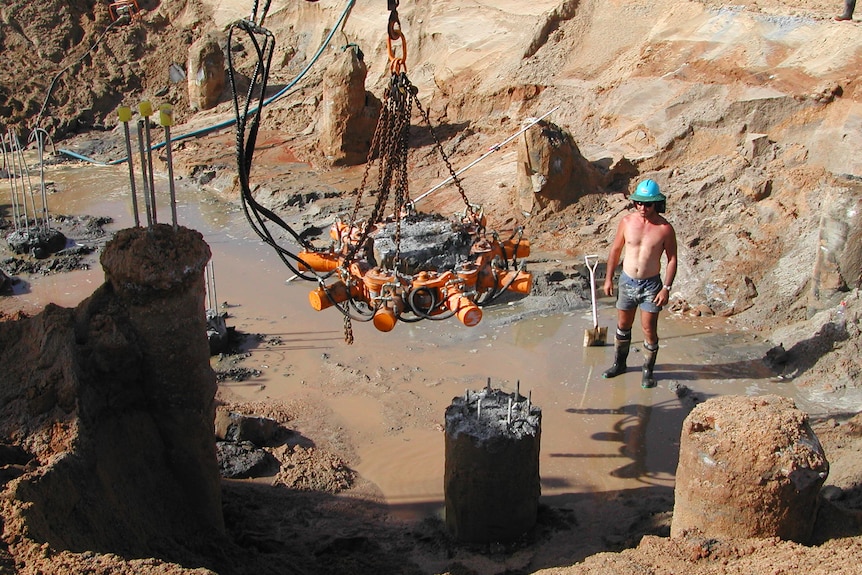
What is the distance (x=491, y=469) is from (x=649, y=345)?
2813 mm

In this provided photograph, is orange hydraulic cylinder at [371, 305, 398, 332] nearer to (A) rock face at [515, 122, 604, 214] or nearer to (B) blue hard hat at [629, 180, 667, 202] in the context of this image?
(B) blue hard hat at [629, 180, 667, 202]

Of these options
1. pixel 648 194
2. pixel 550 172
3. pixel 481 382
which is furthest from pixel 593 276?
pixel 550 172

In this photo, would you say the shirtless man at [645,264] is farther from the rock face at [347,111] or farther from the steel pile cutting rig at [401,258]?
the rock face at [347,111]

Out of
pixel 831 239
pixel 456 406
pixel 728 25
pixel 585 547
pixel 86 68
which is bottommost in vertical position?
pixel 585 547

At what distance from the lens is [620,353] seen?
7.62 meters

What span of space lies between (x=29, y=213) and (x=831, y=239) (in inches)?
496

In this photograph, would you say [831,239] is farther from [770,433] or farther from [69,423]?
[69,423]

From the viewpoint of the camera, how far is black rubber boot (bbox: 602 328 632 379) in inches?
295

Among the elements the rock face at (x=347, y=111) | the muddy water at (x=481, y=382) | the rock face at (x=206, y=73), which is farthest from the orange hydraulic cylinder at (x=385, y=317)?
the rock face at (x=206, y=73)

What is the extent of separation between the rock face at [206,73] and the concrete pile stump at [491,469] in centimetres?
1481

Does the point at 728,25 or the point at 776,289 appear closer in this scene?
the point at 776,289

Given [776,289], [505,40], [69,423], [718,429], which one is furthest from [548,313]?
[505,40]

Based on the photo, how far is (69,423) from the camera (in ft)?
13.8

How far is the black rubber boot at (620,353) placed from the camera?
7.49 metres
